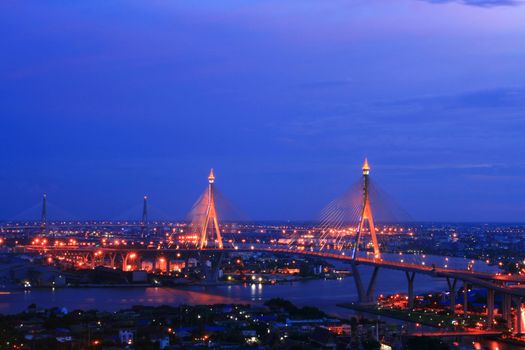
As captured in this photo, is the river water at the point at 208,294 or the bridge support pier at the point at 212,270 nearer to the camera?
the river water at the point at 208,294

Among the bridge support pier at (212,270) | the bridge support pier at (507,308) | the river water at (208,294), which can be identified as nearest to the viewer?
the bridge support pier at (507,308)

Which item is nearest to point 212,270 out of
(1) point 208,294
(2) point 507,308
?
(1) point 208,294

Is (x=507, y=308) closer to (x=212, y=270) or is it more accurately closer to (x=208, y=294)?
(x=208, y=294)

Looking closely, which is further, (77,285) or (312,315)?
(77,285)

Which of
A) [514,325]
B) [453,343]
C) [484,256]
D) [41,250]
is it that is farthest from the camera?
[484,256]

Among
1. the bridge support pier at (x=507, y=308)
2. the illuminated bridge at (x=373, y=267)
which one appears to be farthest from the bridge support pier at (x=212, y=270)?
the bridge support pier at (x=507, y=308)

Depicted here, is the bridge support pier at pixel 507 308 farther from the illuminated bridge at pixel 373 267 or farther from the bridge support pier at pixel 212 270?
the bridge support pier at pixel 212 270

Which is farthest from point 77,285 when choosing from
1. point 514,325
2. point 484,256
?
point 484,256

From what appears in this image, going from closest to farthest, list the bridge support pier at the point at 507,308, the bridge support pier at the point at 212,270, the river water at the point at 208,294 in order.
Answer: the bridge support pier at the point at 507,308 < the river water at the point at 208,294 < the bridge support pier at the point at 212,270

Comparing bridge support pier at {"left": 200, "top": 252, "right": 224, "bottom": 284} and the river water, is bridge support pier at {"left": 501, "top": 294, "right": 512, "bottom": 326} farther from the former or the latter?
bridge support pier at {"left": 200, "top": 252, "right": 224, "bottom": 284}

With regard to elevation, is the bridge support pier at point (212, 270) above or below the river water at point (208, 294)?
above

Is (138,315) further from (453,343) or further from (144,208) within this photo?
(144,208)
